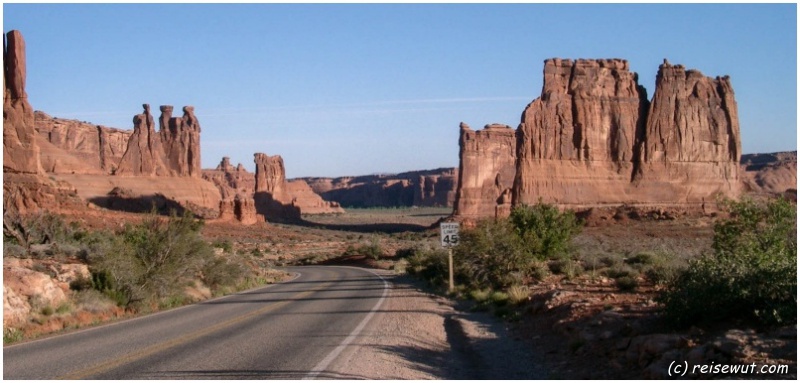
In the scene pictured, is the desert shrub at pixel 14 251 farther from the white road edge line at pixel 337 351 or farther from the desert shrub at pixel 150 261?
the white road edge line at pixel 337 351

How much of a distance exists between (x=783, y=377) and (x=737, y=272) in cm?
A: 307

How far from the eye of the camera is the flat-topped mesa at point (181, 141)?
11788 centimetres

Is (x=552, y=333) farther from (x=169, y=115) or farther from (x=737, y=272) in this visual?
(x=169, y=115)

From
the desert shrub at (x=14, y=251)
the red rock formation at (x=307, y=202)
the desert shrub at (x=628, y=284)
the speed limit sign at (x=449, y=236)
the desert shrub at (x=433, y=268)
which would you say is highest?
the red rock formation at (x=307, y=202)

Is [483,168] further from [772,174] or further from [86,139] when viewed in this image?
[86,139]

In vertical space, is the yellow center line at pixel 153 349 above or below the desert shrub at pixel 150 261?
below

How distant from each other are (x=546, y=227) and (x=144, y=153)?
293ft

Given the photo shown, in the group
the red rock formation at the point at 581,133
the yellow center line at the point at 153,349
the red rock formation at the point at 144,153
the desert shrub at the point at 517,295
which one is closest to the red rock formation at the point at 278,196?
the red rock formation at the point at 144,153

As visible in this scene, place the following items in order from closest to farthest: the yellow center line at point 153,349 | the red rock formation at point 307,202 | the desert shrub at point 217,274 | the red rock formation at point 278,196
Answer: the yellow center line at point 153,349 < the desert shrub at point 217,274 < the red rock formation at point 278,196 < the red rock formation at point 307,202

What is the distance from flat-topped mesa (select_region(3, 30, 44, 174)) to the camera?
56250 mm

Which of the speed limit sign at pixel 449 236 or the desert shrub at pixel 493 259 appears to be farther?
the desert shrub at pixel 493 259

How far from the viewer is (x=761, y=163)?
160 meters

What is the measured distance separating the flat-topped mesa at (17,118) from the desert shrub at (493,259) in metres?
40.5

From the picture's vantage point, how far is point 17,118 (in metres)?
58.5
